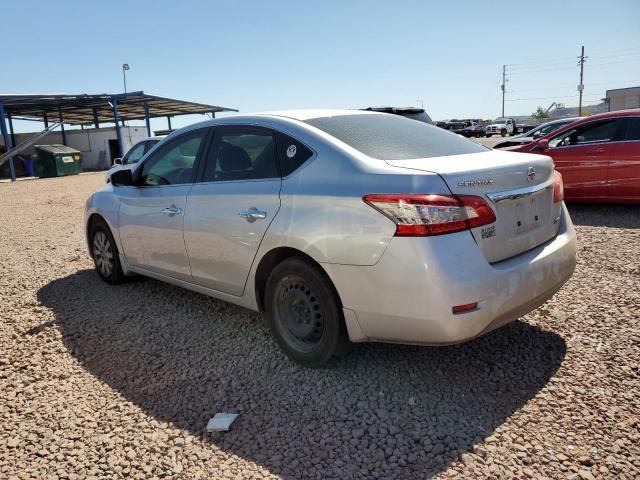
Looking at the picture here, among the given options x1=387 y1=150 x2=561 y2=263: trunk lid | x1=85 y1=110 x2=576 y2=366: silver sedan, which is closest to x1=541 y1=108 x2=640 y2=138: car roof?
x1=85 y1=110 x2=576 y2=366: silver sedan

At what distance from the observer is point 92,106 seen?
32.1 m

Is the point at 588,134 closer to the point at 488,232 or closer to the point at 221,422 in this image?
the point at 488,232

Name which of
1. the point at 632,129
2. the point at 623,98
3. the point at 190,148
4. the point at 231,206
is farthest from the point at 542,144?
the point at 623,98

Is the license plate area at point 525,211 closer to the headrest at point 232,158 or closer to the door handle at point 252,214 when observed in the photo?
the door handle at point 252,214

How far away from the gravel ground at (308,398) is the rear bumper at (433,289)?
0.45 metres

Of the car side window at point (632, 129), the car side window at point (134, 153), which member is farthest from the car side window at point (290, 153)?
the car side window at point (134, 153)

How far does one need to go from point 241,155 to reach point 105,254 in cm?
242

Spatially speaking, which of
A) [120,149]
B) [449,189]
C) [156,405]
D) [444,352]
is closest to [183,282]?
[156,405]

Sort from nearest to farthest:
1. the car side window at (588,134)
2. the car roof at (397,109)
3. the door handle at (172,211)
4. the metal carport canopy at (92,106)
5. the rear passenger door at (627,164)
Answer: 1. the door handle at (172,211)
2. the rear passenger door at (627,164)
3. the car side window at (588,134)
4. the car roof at (397,109)
5. the metal carport canopy at (92,106)

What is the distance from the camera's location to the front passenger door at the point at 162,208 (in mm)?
4066

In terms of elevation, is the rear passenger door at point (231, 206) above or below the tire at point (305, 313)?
above

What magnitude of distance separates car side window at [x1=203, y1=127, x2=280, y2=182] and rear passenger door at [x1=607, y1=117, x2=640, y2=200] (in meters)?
6.30

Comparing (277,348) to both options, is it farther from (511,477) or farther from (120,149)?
(120,149)

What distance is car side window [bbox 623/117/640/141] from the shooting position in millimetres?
7512
